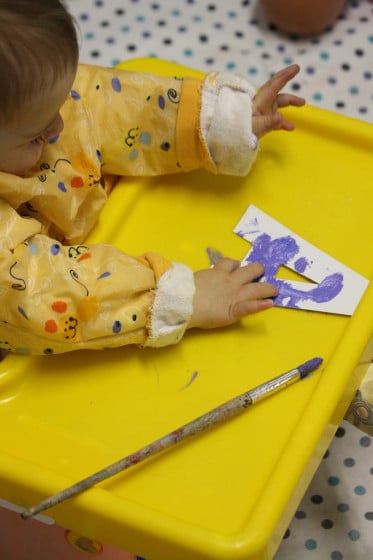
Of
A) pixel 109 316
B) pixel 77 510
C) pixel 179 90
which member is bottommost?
pixel 77 510

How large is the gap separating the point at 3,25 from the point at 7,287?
0.19 meters

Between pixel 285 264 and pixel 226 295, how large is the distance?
7cm

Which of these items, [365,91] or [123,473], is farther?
[365,91]

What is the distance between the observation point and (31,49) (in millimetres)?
564

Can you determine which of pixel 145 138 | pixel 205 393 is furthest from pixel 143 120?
pixel 205 393

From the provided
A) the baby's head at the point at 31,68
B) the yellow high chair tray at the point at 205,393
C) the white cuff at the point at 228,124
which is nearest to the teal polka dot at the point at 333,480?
A: the yellow high chair tray at the point at 205,393

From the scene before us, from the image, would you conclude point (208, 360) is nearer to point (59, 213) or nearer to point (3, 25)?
point (59, 213)

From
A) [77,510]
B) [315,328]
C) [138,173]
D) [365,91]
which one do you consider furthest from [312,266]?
[365,91]

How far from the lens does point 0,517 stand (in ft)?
2.48

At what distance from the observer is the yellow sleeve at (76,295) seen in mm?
634

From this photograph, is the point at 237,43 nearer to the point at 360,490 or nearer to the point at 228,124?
the point at 228,124

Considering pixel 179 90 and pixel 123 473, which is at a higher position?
pixel 179 90

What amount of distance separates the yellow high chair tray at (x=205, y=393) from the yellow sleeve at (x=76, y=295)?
0.03 m

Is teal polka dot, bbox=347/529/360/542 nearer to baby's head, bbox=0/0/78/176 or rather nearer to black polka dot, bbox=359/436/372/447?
black polka dot, bbox=359/436/372/447
